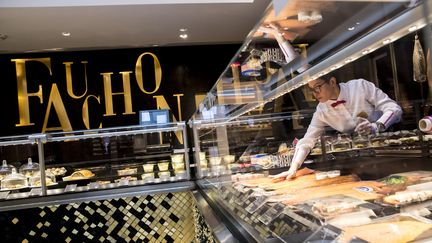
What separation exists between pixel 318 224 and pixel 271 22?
51 centimetres

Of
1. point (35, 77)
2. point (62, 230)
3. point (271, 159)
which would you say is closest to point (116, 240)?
point (62, 230)

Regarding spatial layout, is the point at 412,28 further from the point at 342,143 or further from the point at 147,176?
the point at 147,176

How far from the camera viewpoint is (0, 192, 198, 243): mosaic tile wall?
301 cm

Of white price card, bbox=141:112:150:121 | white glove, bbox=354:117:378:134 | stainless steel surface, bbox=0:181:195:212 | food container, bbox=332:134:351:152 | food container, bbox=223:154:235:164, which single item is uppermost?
white price card, bbox=141:112:150:121

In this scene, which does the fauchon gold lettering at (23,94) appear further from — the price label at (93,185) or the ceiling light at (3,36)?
the price label at (93,185)

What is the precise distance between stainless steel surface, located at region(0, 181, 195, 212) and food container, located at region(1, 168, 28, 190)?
13 cm

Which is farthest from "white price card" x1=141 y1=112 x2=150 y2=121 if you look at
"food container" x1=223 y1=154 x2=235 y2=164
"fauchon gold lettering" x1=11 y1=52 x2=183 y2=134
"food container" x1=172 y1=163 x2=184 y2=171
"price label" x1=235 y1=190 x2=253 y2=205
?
"price label" x1=235 y1=190 x2=253 y2=205

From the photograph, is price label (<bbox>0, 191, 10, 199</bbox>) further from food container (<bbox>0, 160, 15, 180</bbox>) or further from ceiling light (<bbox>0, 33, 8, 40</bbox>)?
ceiling light (<bbox>0, 33, 8, 40</bbox>)

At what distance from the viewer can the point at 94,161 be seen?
336 centimetres

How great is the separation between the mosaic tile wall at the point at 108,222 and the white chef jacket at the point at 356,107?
212cm

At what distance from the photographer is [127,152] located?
338cm

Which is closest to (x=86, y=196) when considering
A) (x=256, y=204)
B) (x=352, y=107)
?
(x=256, y=204)

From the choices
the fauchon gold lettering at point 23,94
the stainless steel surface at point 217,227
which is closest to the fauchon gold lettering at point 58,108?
the fauchon gold lettering at point 23,94

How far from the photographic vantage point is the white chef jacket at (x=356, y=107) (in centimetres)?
85
